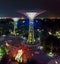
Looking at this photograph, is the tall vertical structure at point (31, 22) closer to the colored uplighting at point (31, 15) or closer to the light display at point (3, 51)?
the colored uplighting at point (31, 15)

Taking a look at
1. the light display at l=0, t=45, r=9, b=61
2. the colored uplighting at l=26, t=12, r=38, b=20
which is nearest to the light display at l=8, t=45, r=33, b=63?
the light display at l=0, t=45, r=9, b=61

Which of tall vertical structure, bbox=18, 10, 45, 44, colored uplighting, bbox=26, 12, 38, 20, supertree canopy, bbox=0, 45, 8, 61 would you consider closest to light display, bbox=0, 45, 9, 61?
supertree canopy, bbox=0, 45, 8, 61

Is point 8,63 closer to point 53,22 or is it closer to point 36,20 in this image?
point 36,20

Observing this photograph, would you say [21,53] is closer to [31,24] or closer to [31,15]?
[31,24]

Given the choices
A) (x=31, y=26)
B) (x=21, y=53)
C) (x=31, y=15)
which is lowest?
(x=21, y=53)

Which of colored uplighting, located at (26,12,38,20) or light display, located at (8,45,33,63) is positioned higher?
colored uplighting, located at (26,12,38,20)

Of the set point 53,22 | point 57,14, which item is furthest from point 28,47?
point 57,14

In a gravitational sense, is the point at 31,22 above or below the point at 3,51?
above

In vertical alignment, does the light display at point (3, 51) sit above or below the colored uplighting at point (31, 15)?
below

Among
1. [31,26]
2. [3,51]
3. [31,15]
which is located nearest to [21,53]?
[3,51]

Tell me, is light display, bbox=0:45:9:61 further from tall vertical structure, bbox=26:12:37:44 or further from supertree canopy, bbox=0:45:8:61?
tall vertical structure, bbox=26:12:37:44

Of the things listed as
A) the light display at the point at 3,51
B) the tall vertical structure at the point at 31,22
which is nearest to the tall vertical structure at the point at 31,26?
the tall vertical structure at the point at 31,22
